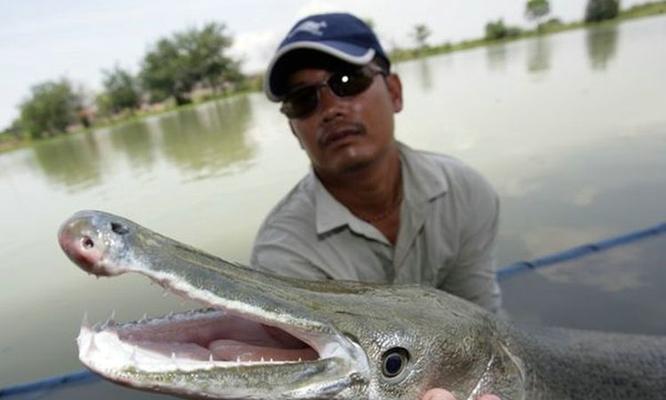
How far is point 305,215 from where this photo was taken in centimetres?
314

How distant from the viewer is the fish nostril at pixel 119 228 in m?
1.35

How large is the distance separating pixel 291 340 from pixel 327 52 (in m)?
1.66

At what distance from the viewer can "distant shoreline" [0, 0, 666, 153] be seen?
6138cm

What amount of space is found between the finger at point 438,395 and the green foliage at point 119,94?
7668 centimetres

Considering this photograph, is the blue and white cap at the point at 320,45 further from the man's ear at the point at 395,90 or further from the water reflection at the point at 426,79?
the water reflection at the point at 426,79

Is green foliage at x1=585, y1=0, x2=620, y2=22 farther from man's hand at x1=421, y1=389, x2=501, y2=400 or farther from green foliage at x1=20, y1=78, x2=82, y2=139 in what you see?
man's hand at x1=421, y1=389, x2=501, y2=400

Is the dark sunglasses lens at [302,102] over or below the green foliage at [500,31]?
over

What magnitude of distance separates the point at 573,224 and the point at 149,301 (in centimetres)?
457

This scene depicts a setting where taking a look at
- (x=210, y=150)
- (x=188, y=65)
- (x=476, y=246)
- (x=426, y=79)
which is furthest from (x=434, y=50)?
(x=476, y=246)

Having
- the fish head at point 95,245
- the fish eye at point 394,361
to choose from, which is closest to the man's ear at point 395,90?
the fish eye at point 394,361

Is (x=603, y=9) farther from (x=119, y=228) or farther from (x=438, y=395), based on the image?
(x=119, y=228)

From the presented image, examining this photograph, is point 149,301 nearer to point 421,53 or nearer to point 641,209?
point 641,209

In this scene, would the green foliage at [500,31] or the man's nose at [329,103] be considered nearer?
the man's nose at [329,103]

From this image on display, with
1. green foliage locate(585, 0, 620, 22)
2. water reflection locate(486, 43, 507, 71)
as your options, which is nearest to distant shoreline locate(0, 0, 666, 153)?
green foliage locate(585, 0, 620, 22)
